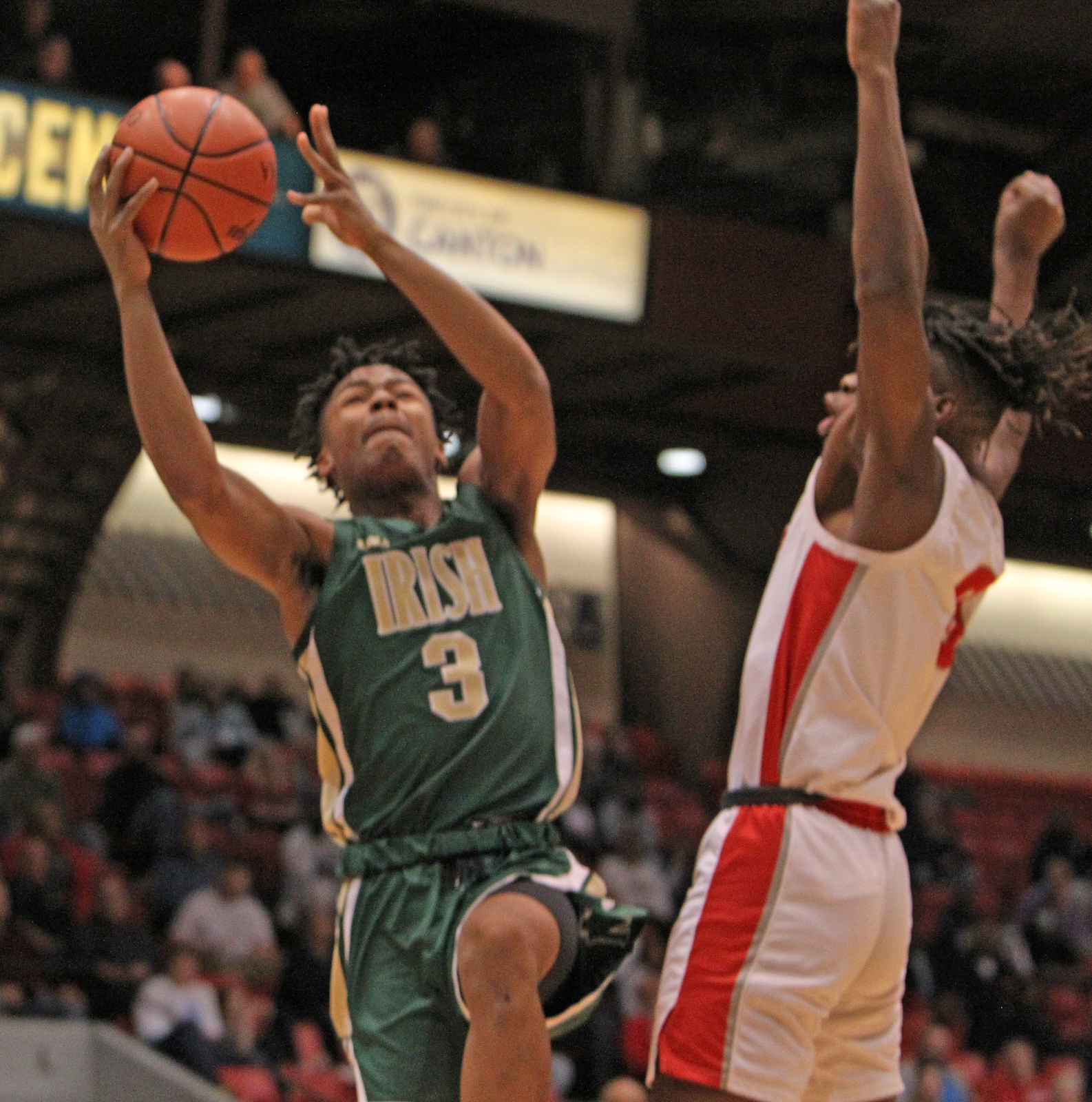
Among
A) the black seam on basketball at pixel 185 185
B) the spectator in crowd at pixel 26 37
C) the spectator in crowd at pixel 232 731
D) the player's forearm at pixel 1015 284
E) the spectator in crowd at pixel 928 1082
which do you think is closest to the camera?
the black seam on basketball at pixel 185 185

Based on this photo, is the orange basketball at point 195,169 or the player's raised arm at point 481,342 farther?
the orange basketball at point 195,169

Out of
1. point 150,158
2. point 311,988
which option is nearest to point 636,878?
point 311,988

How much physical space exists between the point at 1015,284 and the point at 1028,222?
0.48 ft

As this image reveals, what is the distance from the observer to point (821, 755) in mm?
3512

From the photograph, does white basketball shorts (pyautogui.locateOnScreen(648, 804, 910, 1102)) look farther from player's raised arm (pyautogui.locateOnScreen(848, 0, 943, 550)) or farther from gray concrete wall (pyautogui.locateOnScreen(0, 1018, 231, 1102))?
gray concrete wall (pyautogui.locateOnScreen(0, 1018, 231, 1102))

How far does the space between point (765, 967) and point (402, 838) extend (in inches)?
32.6

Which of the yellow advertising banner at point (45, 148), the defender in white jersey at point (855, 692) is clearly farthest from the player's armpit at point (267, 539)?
the yellow advertising banner at point (45, 148)

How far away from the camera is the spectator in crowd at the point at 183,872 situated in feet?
35.3

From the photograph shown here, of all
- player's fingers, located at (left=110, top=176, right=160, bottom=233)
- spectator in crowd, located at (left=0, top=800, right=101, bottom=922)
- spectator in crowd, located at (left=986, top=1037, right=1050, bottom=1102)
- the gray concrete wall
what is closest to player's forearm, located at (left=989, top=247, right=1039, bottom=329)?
player's fingers, located at (left=110, top=176, right=160, bottom=233)

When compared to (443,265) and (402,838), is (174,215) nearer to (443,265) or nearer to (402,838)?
(402,838)

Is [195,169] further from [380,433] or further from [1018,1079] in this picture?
[1018,1079]

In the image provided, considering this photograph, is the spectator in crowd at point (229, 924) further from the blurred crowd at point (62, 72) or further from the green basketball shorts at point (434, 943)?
the green basketball shorts at point (434, 943)

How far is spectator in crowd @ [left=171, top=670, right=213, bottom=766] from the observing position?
43.3ft

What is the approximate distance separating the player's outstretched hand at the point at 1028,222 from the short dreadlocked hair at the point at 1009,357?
1.27 feet
